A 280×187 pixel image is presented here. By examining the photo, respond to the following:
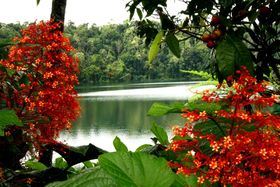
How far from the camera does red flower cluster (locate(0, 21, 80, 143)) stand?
78.8 inches

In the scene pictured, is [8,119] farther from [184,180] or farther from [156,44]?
[184,180]

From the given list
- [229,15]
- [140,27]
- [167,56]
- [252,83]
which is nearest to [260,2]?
[229,15]

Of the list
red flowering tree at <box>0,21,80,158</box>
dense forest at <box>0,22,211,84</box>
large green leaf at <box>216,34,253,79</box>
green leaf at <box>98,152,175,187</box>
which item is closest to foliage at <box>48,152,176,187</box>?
green leaf at <box>98,152,175,187</box>

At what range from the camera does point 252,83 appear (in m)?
0.90

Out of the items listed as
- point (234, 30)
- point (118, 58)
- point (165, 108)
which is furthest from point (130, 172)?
point (118, 58)

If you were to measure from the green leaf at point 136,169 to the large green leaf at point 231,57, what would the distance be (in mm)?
385

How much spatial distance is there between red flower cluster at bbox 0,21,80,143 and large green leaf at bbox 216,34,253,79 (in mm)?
1142

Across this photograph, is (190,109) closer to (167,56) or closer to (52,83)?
(52,83)

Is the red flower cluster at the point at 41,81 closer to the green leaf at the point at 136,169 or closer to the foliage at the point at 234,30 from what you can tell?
the foliage at the point at 234,30

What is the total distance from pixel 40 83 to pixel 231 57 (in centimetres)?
127

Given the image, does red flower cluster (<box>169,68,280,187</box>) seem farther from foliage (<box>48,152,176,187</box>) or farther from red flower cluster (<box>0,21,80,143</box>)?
red flower cluster (<box>0,21,80,143</box>)

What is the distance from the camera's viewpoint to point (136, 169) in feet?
2.37

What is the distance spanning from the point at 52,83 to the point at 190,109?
1258 millimetres

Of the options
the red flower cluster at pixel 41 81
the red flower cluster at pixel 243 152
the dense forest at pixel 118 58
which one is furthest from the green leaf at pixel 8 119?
the dense forest at pixel 118 58
